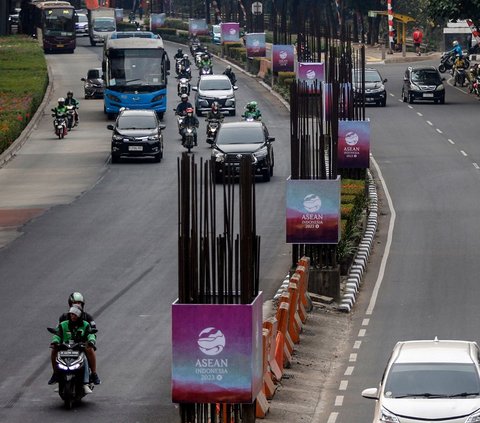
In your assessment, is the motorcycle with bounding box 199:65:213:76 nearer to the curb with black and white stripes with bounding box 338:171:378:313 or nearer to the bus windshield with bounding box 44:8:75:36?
the bus windshield with bounding box 44:8:75:36

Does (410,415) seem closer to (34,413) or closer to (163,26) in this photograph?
(34,413)

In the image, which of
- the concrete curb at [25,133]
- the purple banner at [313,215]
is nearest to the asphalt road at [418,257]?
the purple banner at [313,215]

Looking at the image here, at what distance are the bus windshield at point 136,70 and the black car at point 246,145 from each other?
1625 cm

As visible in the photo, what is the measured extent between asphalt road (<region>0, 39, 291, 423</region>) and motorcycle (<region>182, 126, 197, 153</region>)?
0.58m

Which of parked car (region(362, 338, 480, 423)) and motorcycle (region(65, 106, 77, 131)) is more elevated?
parked car (region(362, 338, 480, 423))

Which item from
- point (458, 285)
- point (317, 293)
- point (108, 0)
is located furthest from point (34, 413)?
point (108, 0)

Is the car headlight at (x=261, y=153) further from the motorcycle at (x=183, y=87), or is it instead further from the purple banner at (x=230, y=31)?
the purple banner at (x=230, y=31)

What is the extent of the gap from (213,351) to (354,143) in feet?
83.0

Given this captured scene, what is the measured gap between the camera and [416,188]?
157ft

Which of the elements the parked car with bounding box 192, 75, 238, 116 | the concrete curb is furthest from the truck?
the parked car with bounding box 192, 75, 238, 116

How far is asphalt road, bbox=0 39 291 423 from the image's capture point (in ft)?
74.1

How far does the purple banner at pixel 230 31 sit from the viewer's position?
105250mm

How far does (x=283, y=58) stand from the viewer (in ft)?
264

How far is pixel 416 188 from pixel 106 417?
1107 inches
